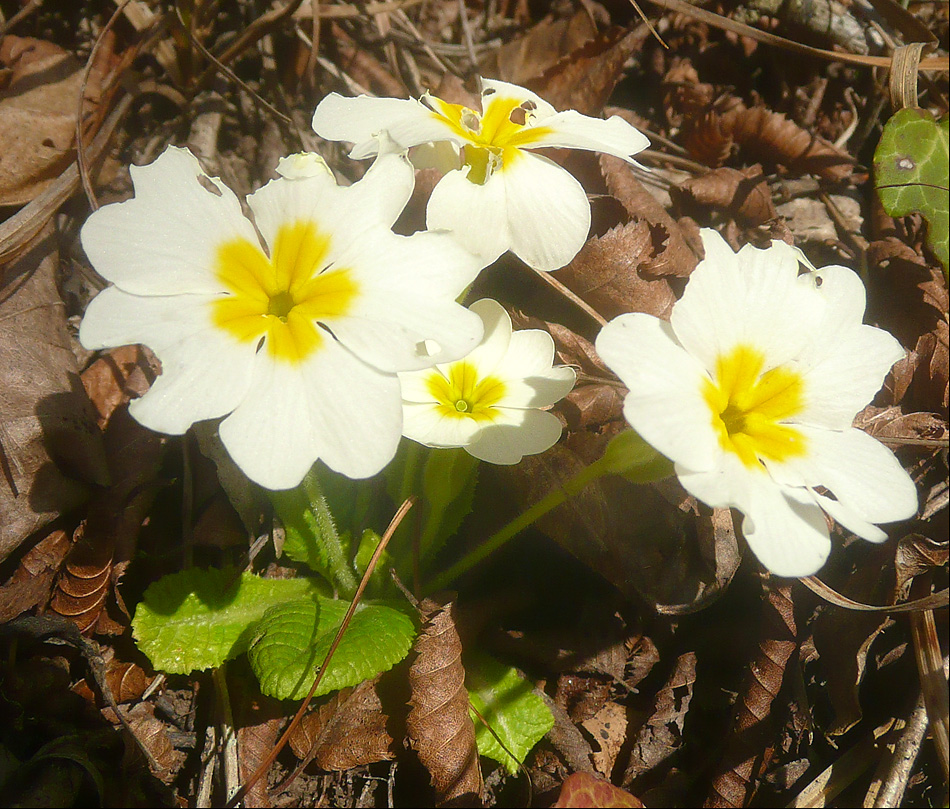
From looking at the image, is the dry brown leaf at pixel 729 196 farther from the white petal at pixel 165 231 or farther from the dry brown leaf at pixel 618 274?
the white petal at pixel 165 231

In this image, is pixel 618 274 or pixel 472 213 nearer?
pixel 472 213

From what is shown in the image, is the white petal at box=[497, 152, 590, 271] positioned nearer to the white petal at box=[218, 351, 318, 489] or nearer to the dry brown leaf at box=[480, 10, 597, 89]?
the white petal at box=[218, 351, 318, 489]

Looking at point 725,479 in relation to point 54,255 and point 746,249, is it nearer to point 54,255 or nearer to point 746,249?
point 746,249

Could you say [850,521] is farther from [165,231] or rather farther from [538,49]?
[538,49]

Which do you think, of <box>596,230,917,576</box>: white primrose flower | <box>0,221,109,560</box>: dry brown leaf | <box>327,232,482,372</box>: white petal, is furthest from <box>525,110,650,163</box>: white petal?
<box>0,221,109,560</box>: dry brown leaf

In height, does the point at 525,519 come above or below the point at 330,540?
above

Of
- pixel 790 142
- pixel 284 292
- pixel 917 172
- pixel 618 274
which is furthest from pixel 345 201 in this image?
pixel 790 142

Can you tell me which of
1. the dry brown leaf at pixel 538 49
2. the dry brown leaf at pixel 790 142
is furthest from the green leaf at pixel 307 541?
the dry brown leaf at pixel 790 142

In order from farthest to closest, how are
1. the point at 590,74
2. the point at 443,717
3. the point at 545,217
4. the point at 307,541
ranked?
the point at 590,74, the point at 307,541, the point at 443,717, the point at 545,217
